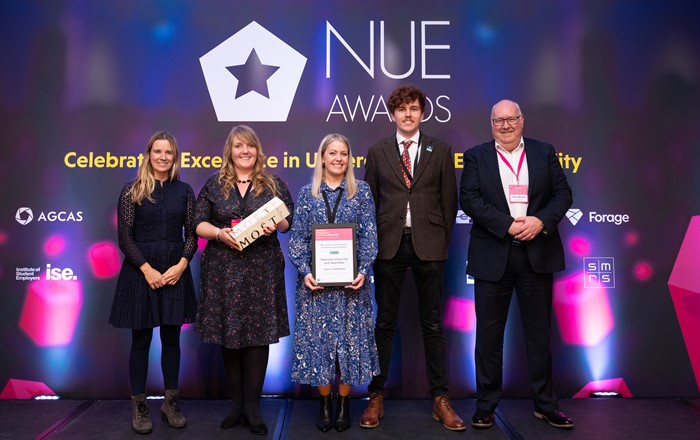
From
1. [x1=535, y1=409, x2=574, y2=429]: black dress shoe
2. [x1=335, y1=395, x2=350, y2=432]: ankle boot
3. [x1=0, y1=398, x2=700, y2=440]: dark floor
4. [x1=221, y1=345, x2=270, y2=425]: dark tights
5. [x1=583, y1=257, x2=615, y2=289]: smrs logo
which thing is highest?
[x1=583, y1=257, x2=615, y2=289]: smrs logo

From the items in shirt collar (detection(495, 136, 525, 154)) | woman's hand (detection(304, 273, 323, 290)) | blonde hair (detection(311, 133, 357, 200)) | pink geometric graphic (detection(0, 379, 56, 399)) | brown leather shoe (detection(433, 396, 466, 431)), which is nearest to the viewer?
woman's hand (detection(304, 273, 323, 290))

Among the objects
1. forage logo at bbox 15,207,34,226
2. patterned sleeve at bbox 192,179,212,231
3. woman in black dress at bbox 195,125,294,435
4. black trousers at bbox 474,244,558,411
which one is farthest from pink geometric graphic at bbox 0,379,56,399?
black trousers at bbox 474,244,558,411

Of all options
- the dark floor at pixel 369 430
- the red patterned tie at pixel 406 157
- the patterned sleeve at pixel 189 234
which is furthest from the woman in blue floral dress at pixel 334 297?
the patterned sleeve at pixel 189 234

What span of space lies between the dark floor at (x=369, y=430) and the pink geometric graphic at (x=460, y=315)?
1.66 feet

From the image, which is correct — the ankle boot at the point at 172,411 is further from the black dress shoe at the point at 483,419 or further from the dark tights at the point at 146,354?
the black dress shoe at the point at 483,419

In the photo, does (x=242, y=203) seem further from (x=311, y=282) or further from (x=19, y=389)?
(x=19, y=389)

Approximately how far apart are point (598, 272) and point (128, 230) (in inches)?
124

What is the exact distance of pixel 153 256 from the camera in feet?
9.36

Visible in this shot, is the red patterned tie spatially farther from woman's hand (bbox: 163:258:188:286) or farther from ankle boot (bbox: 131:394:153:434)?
ankle boot (bbox: 131:394:153:434)

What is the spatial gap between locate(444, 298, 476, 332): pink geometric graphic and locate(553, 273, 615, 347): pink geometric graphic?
61cm

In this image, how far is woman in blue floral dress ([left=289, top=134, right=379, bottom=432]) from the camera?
2.74 m

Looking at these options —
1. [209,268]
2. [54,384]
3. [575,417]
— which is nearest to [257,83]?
[209,268]

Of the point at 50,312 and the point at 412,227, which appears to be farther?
the point at 50,312

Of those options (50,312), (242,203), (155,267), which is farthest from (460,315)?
(50,312)
